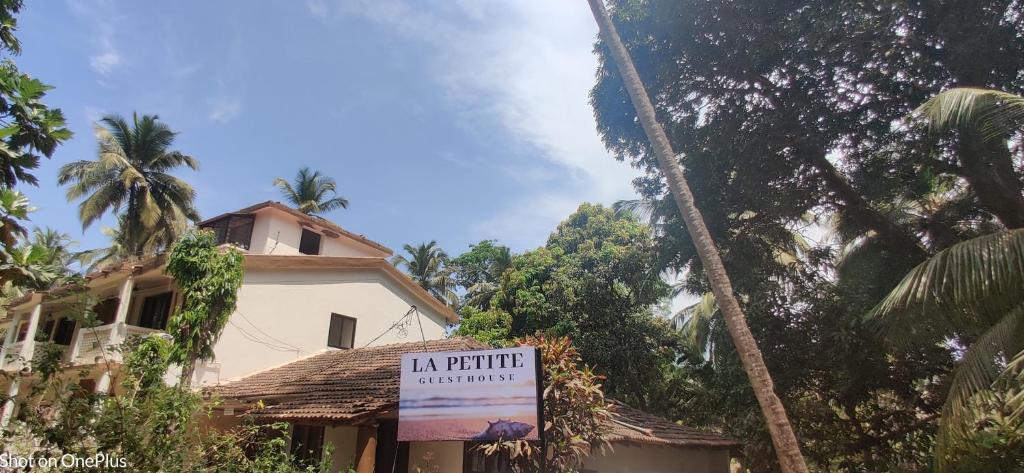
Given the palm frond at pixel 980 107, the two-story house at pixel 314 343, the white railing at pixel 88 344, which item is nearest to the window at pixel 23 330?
the two-story house at pixel 314 343

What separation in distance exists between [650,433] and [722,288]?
5191 millimetres

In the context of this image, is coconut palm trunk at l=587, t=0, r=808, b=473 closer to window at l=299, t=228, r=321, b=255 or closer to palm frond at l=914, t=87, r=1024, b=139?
palm frond at l=914, t=87, r=1024, b=139

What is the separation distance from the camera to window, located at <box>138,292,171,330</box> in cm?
1705

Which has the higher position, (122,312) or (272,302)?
(272,302)

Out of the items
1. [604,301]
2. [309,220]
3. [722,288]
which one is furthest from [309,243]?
[722,288]

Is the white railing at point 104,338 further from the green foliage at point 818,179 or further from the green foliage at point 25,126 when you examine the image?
the green foliage at point 818,179

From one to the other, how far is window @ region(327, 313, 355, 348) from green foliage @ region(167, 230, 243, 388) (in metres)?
3.32

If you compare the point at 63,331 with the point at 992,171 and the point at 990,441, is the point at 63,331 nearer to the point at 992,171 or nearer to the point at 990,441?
the point at 990,441

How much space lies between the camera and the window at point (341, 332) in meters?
17.3

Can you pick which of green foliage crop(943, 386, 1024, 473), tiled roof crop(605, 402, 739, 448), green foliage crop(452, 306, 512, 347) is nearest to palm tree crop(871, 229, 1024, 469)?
green foliage crop(943, 386, 1024, 473)

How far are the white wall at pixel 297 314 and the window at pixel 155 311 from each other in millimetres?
3516

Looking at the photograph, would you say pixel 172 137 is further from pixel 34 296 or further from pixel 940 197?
pixel 940 197

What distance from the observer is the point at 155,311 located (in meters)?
17.6

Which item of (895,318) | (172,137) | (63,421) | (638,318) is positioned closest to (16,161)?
(63,421)
